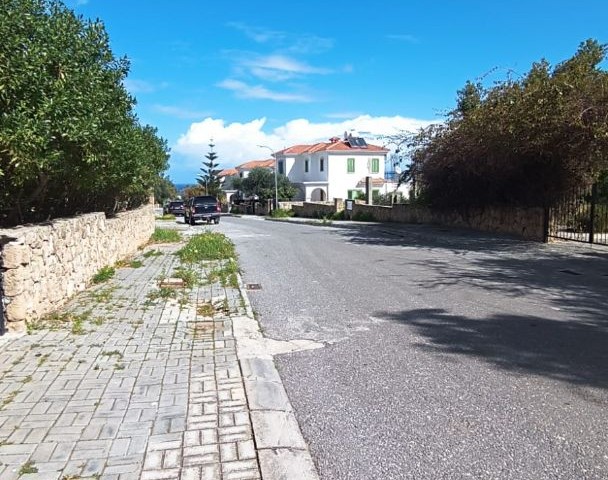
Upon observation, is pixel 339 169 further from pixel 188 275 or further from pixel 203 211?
pixel 188 275

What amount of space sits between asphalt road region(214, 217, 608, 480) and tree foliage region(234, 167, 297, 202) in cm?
5543

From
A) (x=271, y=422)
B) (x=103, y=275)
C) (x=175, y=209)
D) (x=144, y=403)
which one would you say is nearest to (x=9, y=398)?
(x=144, y=403)

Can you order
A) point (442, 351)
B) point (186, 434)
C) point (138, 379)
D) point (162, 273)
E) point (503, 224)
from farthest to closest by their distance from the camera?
point (503, 224) < point (162, 273) < point (442, 351) < point (138, 379) < point (186, 434)

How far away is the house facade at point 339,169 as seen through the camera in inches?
2665

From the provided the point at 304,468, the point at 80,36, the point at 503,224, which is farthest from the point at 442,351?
the point at 503,224

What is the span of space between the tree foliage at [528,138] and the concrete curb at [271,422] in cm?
1169

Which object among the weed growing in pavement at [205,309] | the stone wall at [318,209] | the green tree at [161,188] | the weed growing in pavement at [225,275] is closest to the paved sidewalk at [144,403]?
the weed growing in pavement at [205,309]

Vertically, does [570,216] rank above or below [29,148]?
below

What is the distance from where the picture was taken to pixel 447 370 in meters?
5.32

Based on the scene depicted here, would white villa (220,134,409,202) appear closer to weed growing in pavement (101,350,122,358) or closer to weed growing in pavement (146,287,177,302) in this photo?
weed growing in pavement (146,287,177,302)

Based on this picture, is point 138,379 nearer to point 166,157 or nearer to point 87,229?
point 87,229

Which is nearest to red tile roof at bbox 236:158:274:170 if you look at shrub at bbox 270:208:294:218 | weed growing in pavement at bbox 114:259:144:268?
shrub at bbox 270:208:294:218

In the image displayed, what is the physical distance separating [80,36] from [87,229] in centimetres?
327

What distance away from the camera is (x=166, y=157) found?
77.8 ft
